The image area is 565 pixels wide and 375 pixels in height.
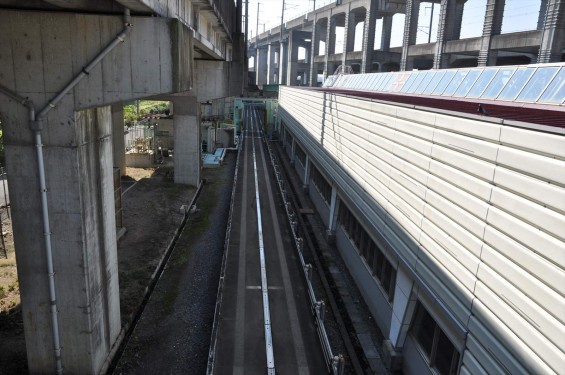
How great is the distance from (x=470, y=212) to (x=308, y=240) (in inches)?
477

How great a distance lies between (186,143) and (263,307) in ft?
51.3

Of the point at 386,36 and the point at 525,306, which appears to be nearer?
the point at 525,306

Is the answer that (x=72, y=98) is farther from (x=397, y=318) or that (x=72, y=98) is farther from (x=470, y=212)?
(x=397, y=318)

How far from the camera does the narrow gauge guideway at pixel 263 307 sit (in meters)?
10.0

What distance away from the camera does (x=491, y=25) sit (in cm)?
3178

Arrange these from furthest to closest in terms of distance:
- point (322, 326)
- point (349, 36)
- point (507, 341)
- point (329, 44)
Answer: point (329, 44)
point (349, 36)
point (322, 326)
point (507, 341)

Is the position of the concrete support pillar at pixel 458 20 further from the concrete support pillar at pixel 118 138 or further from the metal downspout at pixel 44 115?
the metal downspout at pixel 44 115

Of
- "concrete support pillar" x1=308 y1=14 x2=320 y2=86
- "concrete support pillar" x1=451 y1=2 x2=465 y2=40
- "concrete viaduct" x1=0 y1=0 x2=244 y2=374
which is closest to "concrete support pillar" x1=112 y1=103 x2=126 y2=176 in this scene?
"concrete viaduct" x1=0 y1=0 x2=244 y2=374

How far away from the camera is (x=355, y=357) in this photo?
10648 millimetres

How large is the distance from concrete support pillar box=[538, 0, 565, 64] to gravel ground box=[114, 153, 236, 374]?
912 inches

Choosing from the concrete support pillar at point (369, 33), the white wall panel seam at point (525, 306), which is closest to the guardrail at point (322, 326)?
the white wall panel seam at point (525, 306)

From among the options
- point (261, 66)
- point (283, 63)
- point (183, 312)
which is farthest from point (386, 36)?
point (261, 66)

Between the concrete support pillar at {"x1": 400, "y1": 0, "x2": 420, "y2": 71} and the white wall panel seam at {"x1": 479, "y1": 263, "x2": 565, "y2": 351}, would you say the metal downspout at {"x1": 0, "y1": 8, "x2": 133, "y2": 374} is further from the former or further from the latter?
the concrete support pillar at {"x1": 400, "y1": 0, "x2": 420, "y2": 71}

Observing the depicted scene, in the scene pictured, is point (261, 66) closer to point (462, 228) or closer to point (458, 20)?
point (458, 20)
